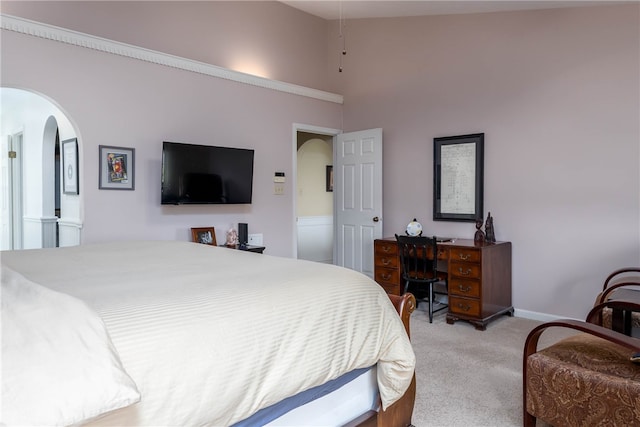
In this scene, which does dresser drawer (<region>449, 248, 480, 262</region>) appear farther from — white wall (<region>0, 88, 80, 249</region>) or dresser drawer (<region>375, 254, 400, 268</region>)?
white wall (<region>0, 88, 80, 249</region>)

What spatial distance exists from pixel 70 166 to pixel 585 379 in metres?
4.39

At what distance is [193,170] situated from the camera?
4.00 metres

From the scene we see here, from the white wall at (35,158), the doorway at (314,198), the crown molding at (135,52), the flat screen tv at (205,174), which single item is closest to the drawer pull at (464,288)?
the flat screen tv at (205,174)

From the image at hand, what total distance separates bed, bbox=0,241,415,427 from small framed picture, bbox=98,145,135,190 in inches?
64.3

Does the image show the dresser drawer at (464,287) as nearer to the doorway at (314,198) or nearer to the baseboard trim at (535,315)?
the baseboard trim at (535,315)

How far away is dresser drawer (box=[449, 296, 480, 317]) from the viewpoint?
3.75 metres

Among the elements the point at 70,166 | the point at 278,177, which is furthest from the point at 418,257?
the point at 70,166

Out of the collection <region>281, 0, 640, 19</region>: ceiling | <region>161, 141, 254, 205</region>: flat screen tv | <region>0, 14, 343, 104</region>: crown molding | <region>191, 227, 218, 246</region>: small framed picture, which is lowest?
<region>191, 227, 218, 246</region>: small framed picture

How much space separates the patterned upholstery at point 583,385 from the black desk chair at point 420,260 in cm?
185

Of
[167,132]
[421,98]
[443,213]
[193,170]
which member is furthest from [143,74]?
[443,213]

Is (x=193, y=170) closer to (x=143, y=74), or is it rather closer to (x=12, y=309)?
(x=143, y=74)

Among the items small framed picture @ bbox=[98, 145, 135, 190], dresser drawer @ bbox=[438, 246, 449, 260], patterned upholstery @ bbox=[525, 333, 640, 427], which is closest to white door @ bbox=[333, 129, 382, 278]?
dresser drawer @ bbox=[438, 246, 449, 260]

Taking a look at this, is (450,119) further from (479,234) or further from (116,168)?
(116,168)

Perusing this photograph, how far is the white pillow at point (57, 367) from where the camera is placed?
2.41 ft
